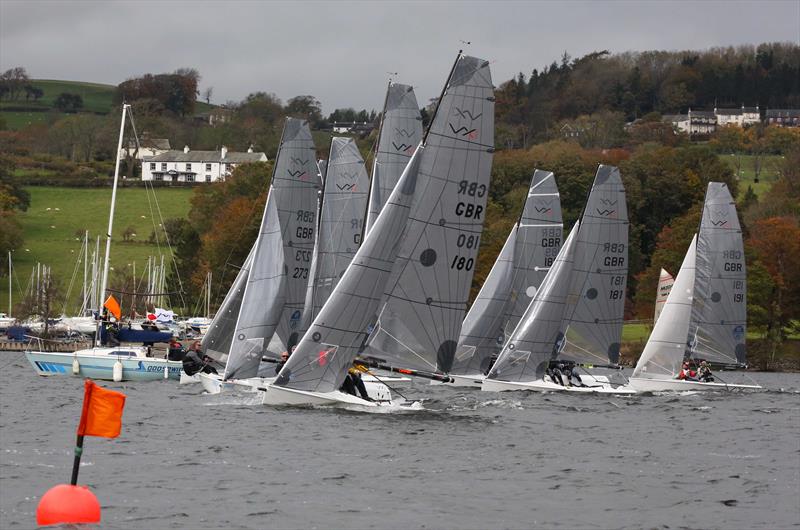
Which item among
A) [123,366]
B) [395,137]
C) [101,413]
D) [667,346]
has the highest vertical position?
[395,137]

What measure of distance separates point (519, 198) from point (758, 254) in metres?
29.8

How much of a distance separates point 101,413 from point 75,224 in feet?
379

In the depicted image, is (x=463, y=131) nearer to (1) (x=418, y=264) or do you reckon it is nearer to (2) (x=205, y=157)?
(1) (x=418, y=264)

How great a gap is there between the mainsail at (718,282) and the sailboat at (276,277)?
17.6 metres

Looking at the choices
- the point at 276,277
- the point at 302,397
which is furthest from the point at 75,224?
the point at 302,397

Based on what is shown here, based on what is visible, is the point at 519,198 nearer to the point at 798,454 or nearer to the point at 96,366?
the point at 96,366

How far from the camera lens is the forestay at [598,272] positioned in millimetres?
53094

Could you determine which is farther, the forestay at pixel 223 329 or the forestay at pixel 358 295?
the forestay at pixel 223 329

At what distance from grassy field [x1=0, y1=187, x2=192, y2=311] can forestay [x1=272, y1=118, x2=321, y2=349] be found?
6525 centimetres

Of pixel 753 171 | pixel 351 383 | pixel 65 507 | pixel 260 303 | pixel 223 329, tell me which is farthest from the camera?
pixel 753 171

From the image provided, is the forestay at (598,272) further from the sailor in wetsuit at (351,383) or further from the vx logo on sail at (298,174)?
the sailor in wetsuit at (351,383)

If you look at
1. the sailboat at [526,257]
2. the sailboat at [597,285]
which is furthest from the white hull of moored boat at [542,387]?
the sailboat at [526,257]

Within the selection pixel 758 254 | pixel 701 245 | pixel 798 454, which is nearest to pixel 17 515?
pixel 798 454

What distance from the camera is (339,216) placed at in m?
48.1
